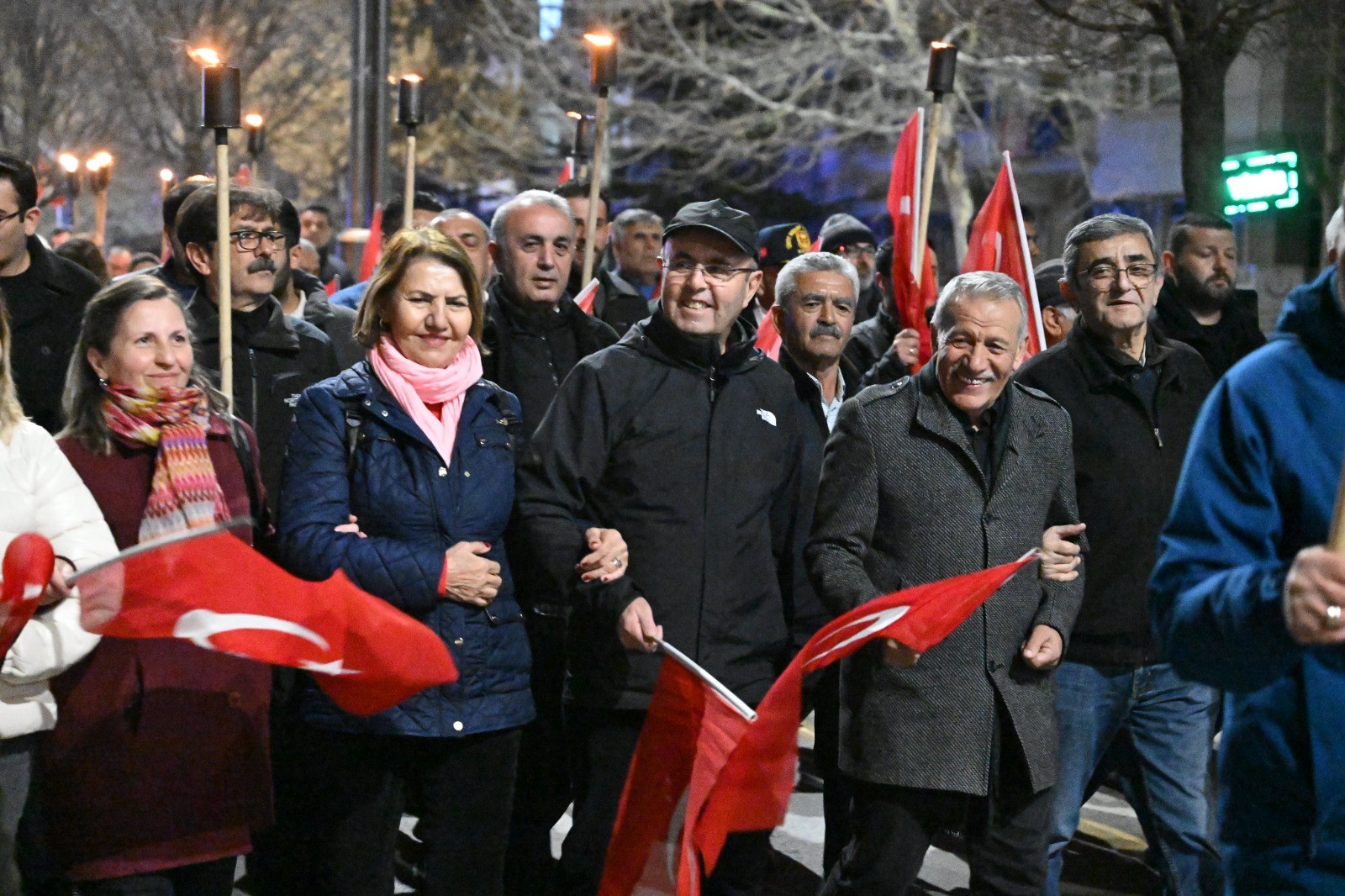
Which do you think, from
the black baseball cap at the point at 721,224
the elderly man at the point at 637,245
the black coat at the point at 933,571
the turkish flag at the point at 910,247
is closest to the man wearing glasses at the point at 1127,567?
the black coat at the point at 933,571

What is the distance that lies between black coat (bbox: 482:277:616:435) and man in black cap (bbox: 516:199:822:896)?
1070 millimetres

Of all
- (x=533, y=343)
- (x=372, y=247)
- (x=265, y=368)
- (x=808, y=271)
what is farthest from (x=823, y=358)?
(x=372, y=247)

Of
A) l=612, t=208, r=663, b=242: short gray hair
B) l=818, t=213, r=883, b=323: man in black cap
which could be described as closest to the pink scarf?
l=818, t=213, r=883, b=323: man in black cap

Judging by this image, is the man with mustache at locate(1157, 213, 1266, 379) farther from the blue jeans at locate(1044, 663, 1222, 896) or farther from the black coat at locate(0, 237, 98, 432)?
the black coat at locate(0, 237, 98, 432)

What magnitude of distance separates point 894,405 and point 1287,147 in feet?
52.0

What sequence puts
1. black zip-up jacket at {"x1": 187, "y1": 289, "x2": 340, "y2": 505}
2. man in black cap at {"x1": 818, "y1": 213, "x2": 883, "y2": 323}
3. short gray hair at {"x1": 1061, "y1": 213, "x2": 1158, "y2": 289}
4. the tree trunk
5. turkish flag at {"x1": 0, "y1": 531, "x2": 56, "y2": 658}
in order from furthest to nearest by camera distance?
1. the tree trunk
2. man in black cap at {"x1": 818, "y1": 213, "x2": 883, "y2": 323}
3. black zip-up jacket at {"x1": 187, "y1": 289, "x2": 340, "y2": 505}
4. short gray hair at {"x1": 1061, "y1": 213, "x2": 1158, "y2": 289}
5. turkish flag at {"x1": 0, "y1": 531, "x2": 56, "y2": 658}

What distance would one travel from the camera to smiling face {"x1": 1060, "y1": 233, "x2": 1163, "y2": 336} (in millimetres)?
5211

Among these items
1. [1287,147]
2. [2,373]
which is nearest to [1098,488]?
[2,373]

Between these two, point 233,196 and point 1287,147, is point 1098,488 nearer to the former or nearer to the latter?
point 233,196

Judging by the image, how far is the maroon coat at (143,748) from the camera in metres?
4.20

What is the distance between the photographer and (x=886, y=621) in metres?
4.31

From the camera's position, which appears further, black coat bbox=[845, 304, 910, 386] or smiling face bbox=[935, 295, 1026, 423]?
black coat bbox=[845, 304, 910, 386]

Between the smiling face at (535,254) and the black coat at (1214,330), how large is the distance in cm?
260

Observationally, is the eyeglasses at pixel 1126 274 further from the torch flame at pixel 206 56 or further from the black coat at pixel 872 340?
the torch flame at pixel 206 56
